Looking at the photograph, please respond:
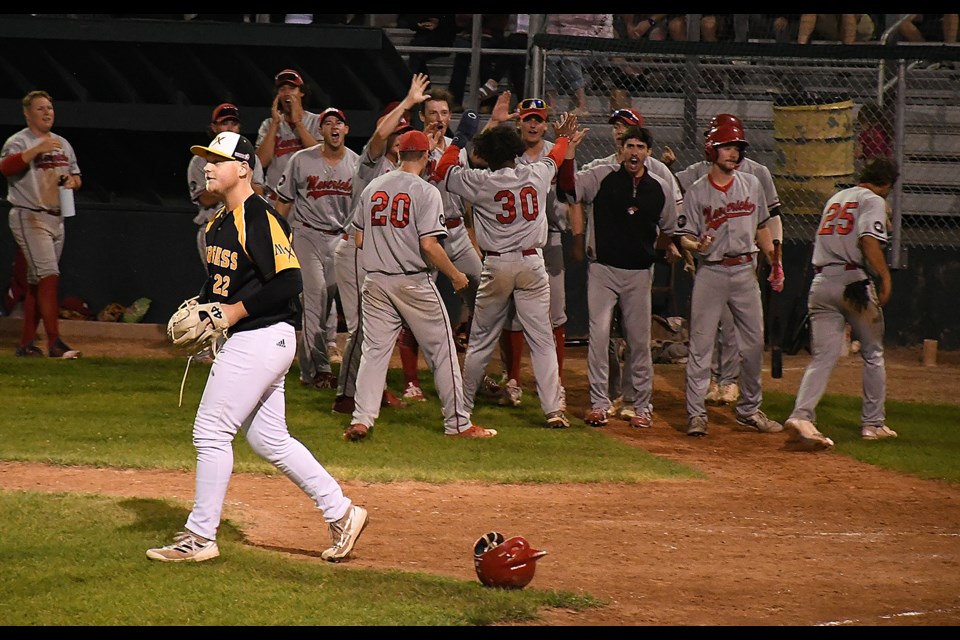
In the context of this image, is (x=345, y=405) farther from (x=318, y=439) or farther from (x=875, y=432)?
(x=875, y=432)

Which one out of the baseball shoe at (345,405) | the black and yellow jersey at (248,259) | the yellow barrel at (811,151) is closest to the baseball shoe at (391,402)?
the baseball shoe at (345,405)

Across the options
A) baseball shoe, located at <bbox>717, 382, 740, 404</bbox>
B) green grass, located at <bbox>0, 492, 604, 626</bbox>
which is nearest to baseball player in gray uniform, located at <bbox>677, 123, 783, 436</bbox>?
baseball shoe, located at <bbox>717, 382, 740, 404</bbox>

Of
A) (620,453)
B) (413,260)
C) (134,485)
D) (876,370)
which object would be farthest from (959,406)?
(134,485)

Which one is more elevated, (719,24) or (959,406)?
(719,24)

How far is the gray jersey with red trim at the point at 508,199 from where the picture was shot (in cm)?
953

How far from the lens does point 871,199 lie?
9.59 metres

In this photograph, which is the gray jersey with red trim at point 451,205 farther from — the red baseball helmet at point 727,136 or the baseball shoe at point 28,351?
the baseball shoe at point 28,351

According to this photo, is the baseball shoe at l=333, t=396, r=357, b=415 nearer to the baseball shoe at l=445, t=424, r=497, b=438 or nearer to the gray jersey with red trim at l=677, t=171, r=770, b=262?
the baseball shoe at l=445, t=424, r=497, b=438

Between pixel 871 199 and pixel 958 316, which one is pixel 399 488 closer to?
pixel 871 199

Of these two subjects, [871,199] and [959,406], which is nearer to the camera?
[871,199]

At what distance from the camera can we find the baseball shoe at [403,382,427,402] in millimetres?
10930

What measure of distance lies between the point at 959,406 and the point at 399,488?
6.26 meters

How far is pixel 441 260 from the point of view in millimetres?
8945

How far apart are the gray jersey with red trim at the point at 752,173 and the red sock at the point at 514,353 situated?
191 cm
